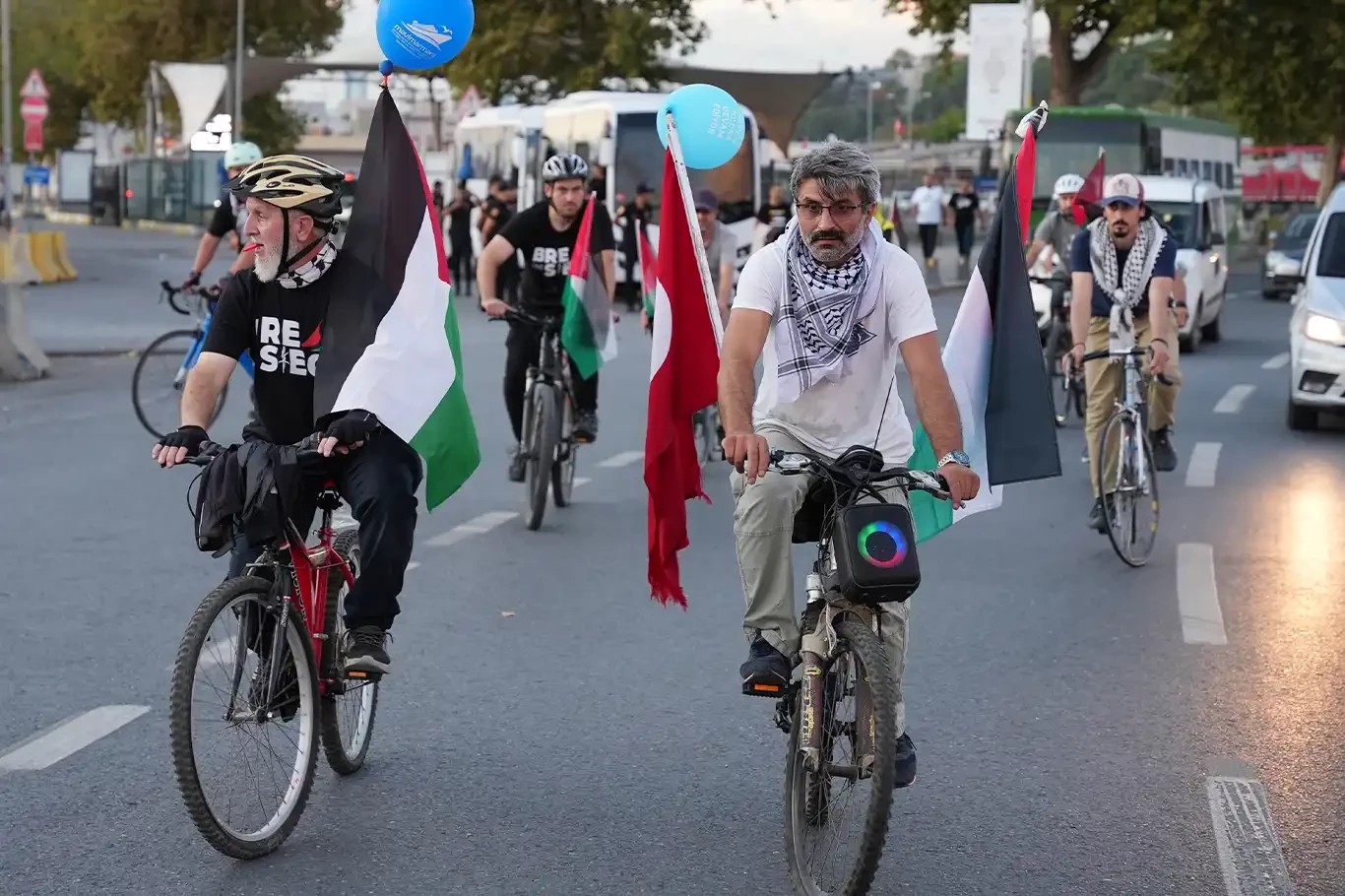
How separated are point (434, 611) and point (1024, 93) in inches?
1476

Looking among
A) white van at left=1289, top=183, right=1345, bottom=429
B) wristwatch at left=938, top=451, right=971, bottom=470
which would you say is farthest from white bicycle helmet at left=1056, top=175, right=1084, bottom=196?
wristwatch at left=938, top=451, right=971, bottom=470

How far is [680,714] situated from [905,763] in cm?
198

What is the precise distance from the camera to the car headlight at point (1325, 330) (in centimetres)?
1602

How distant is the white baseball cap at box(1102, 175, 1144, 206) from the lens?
10.6m

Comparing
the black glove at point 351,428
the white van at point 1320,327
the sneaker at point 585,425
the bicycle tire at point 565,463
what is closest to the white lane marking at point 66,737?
the black glove at point 351,428

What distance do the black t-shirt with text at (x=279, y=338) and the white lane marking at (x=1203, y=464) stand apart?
8.46 metres

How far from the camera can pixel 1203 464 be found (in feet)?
47.2

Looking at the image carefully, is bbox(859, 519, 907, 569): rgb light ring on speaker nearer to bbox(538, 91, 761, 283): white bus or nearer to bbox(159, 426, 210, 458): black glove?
bbox(159, 426, 210, 458): black glove

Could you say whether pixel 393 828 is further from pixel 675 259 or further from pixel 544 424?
pixel 544 424

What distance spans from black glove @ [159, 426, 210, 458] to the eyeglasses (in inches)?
60.4

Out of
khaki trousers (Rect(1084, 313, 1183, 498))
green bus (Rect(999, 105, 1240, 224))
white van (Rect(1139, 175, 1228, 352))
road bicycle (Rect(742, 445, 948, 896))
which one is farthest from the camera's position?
green bus (Rect(999, 105, 1240, 224))

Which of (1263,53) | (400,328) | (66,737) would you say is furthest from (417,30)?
(1263,53)

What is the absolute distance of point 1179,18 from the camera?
50.1 meters

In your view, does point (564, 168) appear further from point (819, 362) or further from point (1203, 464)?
point (819, 362)
